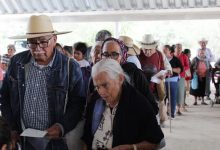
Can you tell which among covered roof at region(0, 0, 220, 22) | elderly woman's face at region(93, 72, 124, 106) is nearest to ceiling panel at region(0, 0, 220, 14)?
covered roof at region(0, 0, 220, 22)

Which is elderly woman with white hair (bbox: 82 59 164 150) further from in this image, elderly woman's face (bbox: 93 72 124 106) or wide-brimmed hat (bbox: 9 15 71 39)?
wide-brimmed hat (bbox: 9 15 71 39)

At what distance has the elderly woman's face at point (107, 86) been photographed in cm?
217

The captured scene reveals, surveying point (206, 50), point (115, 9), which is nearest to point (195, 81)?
point (206, 50)

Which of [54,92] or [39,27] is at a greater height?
[39,27]

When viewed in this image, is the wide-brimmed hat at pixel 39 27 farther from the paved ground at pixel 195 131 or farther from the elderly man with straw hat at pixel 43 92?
the paved ground at pixel 195 131

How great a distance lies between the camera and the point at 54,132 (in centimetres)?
236

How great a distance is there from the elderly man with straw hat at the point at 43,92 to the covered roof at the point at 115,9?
5.65 meters

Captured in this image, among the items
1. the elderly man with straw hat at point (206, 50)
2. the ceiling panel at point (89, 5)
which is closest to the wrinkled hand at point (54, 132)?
the ceiling panel at point (89, 5)

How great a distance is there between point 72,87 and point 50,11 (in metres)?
6.09

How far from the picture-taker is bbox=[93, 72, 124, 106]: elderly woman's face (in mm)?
2170

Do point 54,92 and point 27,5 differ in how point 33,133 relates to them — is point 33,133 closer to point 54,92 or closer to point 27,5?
point 54,92

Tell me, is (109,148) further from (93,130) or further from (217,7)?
(217,7)

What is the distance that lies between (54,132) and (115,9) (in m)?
5.99

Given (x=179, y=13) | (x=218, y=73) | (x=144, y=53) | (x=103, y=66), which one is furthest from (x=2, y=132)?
(x=218, y=73)
